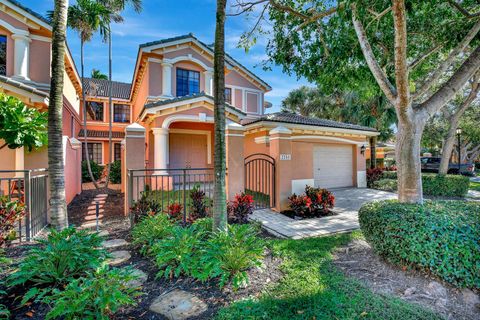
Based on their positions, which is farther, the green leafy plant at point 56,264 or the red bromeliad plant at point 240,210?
the red bromeliad plant at point 240,210

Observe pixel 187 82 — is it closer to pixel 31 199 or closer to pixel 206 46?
pixel 206 46

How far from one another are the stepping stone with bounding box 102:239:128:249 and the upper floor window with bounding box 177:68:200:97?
1017 centimetres

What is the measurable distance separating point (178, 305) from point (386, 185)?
14567mm

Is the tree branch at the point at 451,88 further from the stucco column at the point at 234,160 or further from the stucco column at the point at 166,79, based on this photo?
the stucco column at the point at 166,79

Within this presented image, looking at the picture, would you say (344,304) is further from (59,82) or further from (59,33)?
(59,33)

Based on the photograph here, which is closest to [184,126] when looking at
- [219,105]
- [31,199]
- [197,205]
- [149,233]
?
[197,205]

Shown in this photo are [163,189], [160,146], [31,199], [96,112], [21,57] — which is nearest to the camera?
[31,199]

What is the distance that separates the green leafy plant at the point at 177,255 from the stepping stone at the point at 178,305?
36 centimetres

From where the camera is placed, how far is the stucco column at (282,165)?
851cm

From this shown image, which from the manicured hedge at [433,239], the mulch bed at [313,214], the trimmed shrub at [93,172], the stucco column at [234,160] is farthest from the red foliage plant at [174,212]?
the trimmed shrub at [93,172]

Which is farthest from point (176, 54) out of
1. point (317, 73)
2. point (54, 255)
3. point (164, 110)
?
point (54, 255)

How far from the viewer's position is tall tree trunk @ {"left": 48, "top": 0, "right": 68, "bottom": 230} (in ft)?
14.7

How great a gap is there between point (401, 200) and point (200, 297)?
4.41 m

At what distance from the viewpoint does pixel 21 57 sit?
9.16 metres
